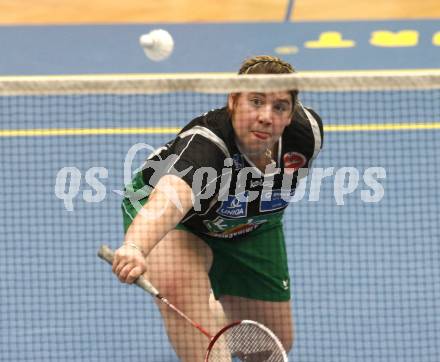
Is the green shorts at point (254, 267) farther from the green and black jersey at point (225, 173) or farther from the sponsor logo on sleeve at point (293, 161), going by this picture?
the sponsor logo on sleeve at point (293, 161)

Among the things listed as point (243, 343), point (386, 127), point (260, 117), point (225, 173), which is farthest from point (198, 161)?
point (386, 127)

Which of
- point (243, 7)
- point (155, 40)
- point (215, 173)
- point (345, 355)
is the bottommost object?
point (345, 355)

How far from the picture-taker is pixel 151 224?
11.7 feet

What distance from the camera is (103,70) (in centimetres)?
855

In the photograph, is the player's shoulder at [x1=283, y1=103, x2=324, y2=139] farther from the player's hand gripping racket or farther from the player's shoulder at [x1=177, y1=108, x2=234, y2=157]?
the player's hand gripping racket

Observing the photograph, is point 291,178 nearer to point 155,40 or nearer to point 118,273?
point 118,273

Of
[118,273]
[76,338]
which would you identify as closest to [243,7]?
[76,338]

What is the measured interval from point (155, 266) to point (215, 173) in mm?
554

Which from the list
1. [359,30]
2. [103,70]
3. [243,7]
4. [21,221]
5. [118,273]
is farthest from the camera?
[243,7]

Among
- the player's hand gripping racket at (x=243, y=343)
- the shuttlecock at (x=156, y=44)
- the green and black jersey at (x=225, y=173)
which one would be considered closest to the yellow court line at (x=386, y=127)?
the shuttlecock at (x=156, y=44)

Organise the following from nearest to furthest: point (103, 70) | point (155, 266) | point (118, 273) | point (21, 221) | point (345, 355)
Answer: point (118, 273) → point (155, 266) → point (345, 355) → point (21, 221) → point (103, 70)

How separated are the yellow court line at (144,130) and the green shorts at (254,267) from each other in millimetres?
2781

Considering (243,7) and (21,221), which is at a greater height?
(243,7)

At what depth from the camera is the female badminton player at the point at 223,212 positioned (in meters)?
3.67
